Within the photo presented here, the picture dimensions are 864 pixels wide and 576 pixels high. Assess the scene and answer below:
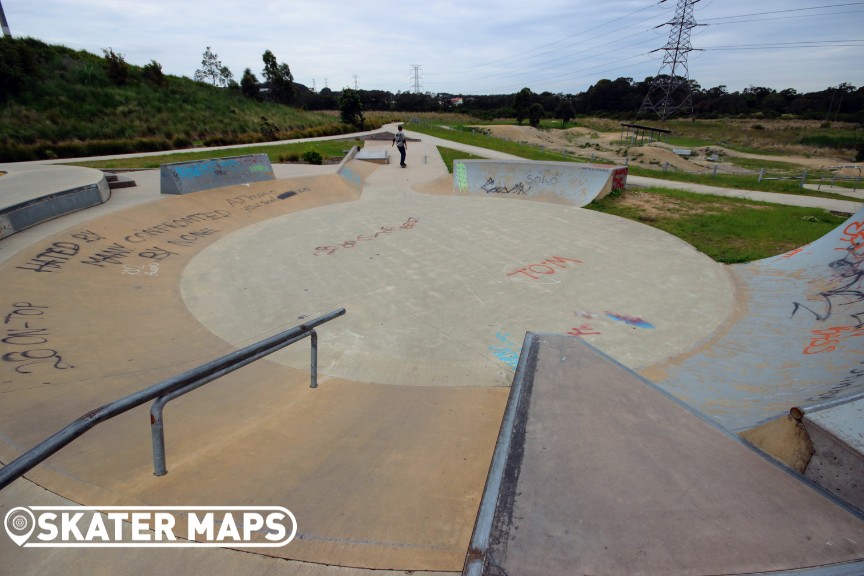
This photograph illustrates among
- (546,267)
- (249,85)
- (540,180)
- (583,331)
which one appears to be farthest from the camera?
(249,85)

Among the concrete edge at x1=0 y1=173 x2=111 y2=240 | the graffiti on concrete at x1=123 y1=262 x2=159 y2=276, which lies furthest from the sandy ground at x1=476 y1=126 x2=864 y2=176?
the concrete edge at x1=0 y1=173 x2=111 y2=240

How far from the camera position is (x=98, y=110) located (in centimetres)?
3012

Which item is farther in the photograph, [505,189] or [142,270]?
[505,189]

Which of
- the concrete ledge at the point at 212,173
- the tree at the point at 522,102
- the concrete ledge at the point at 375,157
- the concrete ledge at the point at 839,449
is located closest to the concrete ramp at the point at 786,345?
the concrete ledge at the point at 839,449

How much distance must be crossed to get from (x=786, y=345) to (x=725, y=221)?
7.87 meters

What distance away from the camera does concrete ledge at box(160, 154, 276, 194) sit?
12.5 metres

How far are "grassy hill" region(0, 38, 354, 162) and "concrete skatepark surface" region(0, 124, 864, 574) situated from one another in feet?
60.1

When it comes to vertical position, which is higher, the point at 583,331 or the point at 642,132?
the point at 642,132

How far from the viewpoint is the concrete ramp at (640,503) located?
177cm

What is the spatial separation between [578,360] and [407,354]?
9.48 feet

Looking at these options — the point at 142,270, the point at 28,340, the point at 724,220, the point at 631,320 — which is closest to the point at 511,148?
the point at 724,220

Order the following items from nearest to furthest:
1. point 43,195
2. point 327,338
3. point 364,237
A: point 327,338 → point 43,195 → point 364,237

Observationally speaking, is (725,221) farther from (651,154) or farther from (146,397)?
(651,154)

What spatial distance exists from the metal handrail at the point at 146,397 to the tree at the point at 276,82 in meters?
69.0
